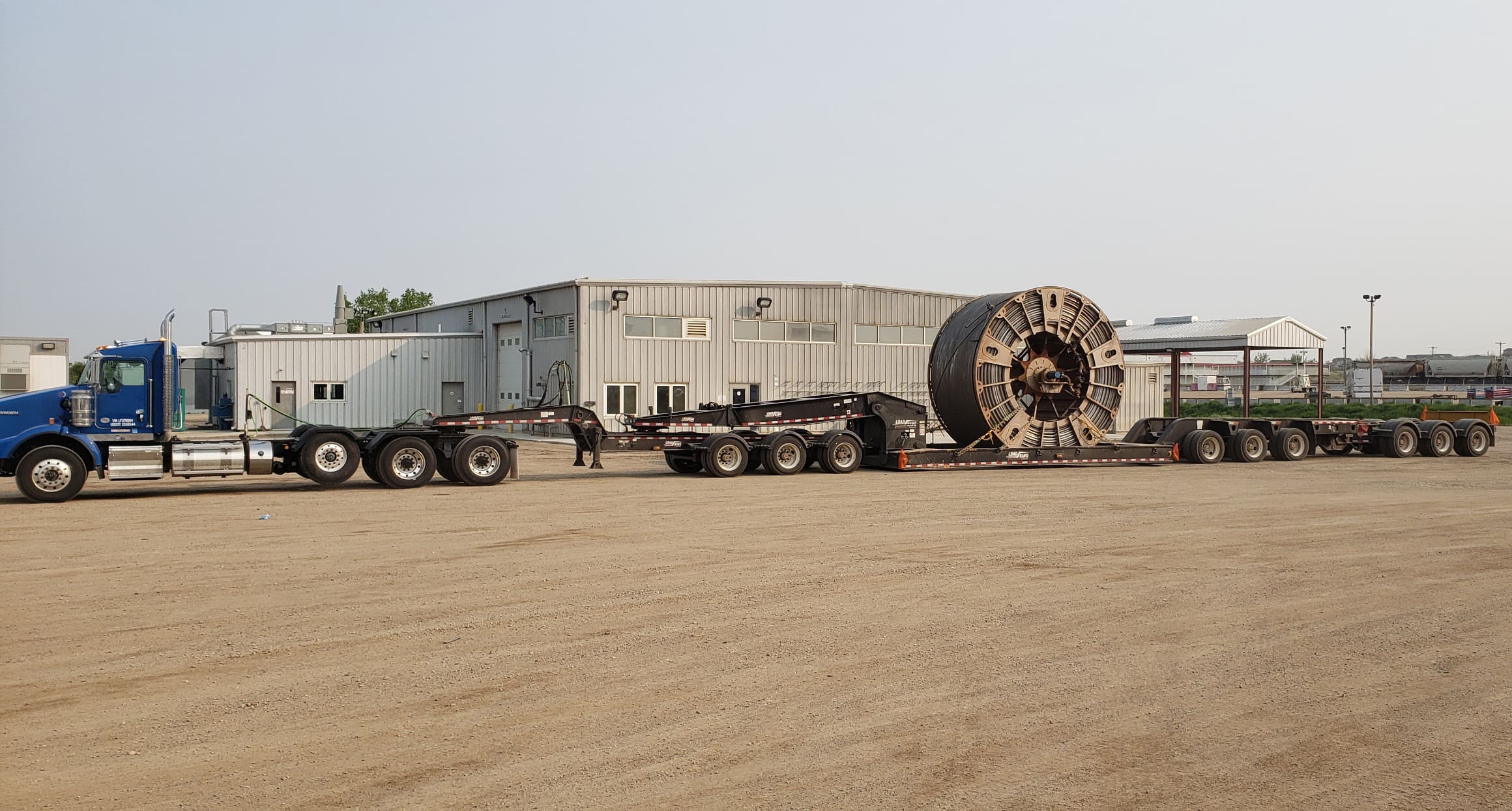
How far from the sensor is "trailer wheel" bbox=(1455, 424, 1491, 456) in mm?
32500

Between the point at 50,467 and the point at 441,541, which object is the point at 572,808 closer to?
the point at 441,541

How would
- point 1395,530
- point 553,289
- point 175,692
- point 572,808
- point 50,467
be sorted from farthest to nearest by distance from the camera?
point 553,289 → point 50,467 → point 1395,530 → point 175,692 → point 572,808

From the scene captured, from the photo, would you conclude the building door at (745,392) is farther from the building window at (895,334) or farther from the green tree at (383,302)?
the green tree at (383,302)

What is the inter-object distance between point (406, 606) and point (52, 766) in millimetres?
4159

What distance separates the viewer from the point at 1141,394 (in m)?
45.8

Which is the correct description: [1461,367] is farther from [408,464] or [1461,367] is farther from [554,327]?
[408,464]

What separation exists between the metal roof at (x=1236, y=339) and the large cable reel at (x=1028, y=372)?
45.1 feet

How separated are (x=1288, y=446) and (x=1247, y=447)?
1447 millimetres

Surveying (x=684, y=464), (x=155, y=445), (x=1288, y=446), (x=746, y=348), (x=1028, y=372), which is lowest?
(x=684, y=464)

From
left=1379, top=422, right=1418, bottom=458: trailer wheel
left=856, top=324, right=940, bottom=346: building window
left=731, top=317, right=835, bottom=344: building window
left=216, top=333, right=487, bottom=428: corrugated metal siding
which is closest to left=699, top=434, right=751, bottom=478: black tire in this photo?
left=731, top=317, right=835, bottom=344: building window

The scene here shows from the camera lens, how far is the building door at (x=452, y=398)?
4231 centimetres

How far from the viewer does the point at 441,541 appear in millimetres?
14195

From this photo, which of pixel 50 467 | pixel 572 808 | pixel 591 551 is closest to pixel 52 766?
pixel 572 808

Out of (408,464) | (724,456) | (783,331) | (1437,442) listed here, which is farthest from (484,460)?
(1437,442)
